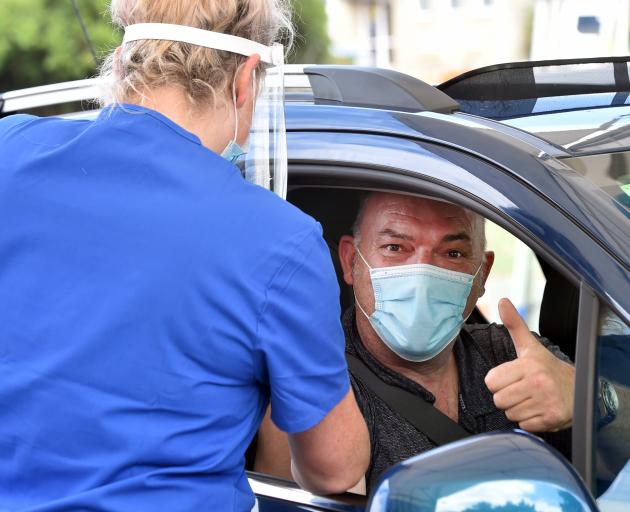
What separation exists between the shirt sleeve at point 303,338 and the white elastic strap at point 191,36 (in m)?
0.35

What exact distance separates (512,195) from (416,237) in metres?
0.63

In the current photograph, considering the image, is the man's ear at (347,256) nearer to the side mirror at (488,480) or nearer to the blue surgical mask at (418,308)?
the blue surgical mask at (418,308)

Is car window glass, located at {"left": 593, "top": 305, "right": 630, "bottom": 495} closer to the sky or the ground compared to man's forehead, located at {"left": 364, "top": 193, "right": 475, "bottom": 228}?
closer to the ground

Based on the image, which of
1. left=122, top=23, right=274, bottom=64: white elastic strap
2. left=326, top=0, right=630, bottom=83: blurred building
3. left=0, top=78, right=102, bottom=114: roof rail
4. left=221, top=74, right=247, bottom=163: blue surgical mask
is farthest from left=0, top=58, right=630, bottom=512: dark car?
left=326, top=0, right=630, bottom=83: blurred building

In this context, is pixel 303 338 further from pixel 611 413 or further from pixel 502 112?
pixel 502 112

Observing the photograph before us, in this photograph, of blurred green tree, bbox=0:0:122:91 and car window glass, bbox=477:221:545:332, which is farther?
blurred green tree, bbox=0:0:122:91

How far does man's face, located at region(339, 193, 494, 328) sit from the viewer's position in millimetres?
2320

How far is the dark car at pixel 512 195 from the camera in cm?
Answer: 140

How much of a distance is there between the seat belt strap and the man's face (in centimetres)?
17

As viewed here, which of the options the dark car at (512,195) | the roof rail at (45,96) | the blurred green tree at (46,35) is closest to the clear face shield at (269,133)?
the dark car at (512,195)

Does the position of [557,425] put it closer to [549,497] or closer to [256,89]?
[549,497]

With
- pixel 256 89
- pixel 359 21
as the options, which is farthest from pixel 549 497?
pixel 359 21

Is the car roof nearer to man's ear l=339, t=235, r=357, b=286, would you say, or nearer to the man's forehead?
the man's forehead

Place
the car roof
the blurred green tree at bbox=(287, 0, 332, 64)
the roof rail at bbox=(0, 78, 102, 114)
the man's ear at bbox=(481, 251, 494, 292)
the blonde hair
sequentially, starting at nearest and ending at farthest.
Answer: the blonde hair < the car roof < the man's ear at bbox=(481, 251, 494, 292) < the roof rail at bbox=(0, 78, 102, 114) < the blurred green tree at bbox=(287, 0, 332, 64)
